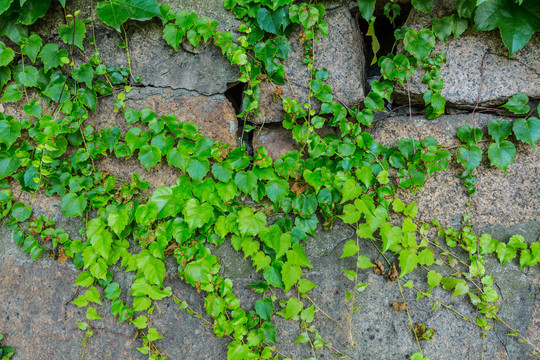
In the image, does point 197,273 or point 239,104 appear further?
point 239,104

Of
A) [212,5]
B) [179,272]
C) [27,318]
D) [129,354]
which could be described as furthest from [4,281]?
[212,5]

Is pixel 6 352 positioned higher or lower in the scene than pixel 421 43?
lower

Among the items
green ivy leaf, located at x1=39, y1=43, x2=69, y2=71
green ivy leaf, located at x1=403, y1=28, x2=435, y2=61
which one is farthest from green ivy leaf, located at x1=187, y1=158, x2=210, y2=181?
green ivy leaf, located at x1=403, y1=28, x2=435, y2=61

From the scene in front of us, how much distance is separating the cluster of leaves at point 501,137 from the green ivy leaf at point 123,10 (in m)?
1.28

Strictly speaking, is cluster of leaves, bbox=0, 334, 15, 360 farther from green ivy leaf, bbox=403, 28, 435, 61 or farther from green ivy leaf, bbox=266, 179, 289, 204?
green ivy leaf, bbox=403, 28, 435, 61

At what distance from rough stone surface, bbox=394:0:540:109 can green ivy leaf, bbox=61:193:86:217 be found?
1.39m

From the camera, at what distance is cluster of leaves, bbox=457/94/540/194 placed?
1.28 m

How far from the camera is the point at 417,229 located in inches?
55.6

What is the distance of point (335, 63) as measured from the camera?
140 centimetres

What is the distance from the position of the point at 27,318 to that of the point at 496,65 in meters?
2.20

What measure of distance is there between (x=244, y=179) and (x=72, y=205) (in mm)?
705

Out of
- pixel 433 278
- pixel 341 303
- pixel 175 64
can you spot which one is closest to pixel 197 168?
pixel 175 64

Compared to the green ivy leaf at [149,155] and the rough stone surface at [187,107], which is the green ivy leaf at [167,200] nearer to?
the green ivy leaf at [149,155]

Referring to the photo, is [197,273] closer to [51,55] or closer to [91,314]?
[91,314]
